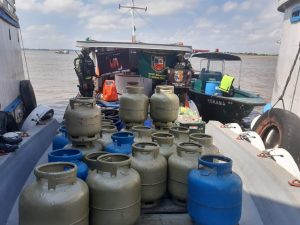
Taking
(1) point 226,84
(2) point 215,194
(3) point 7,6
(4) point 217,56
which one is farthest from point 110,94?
(4) point 217,56

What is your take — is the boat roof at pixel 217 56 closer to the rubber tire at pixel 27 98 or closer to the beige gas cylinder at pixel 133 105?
the rubber tire at pixel 27 98

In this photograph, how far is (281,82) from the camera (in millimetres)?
6652

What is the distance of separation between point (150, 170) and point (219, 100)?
30.6ft

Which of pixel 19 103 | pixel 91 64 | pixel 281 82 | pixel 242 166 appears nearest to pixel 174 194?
pixel 242 166

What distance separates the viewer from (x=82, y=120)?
10.6 feet

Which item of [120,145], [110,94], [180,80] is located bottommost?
[110,94]

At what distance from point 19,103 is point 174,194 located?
598 centimetres

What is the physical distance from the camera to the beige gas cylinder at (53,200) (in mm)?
2051

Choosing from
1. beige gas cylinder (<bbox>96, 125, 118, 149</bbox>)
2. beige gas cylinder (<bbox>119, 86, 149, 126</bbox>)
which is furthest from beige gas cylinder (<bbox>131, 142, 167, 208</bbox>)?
beige gas cylinder (<bbox>119, 86, 149, 126</bbox>)

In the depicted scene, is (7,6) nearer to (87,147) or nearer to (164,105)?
(164,105)

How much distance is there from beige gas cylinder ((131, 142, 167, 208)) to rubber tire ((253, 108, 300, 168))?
2736mm

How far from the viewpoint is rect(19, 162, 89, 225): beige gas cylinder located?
2051 mm

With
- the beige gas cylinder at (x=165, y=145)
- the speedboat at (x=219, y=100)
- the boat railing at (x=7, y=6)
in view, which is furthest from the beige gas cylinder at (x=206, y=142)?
the speedboat at (x=219, y=100)

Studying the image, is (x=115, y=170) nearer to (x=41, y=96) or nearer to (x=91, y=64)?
(x=91, y=64)
